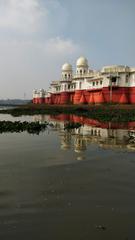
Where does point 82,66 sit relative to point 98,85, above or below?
above

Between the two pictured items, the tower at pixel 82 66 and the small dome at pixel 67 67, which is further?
the small dome at pixel 67 67

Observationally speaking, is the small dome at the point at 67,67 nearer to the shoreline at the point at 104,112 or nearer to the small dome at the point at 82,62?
the small dome at the point at 82,62

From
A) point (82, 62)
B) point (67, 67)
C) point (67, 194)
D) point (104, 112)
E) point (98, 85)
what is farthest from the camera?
point (67, 67)

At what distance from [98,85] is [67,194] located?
180ft

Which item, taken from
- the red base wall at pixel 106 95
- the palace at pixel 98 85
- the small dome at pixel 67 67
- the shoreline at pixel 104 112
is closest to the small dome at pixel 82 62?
the palace at pixel 98 85

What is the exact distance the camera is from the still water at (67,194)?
277 inches

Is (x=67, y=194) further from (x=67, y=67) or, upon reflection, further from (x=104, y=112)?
(x=67, y=67)

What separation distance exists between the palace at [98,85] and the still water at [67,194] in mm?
41298

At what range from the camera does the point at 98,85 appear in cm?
6306

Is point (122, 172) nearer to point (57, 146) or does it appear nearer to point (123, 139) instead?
point (57, 146)

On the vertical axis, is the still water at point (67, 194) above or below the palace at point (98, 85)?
below

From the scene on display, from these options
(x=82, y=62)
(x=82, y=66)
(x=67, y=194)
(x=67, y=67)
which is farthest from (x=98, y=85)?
(x=67, y=194)

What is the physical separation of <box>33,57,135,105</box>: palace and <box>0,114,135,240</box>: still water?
41.3m

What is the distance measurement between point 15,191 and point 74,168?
371 centimetres
